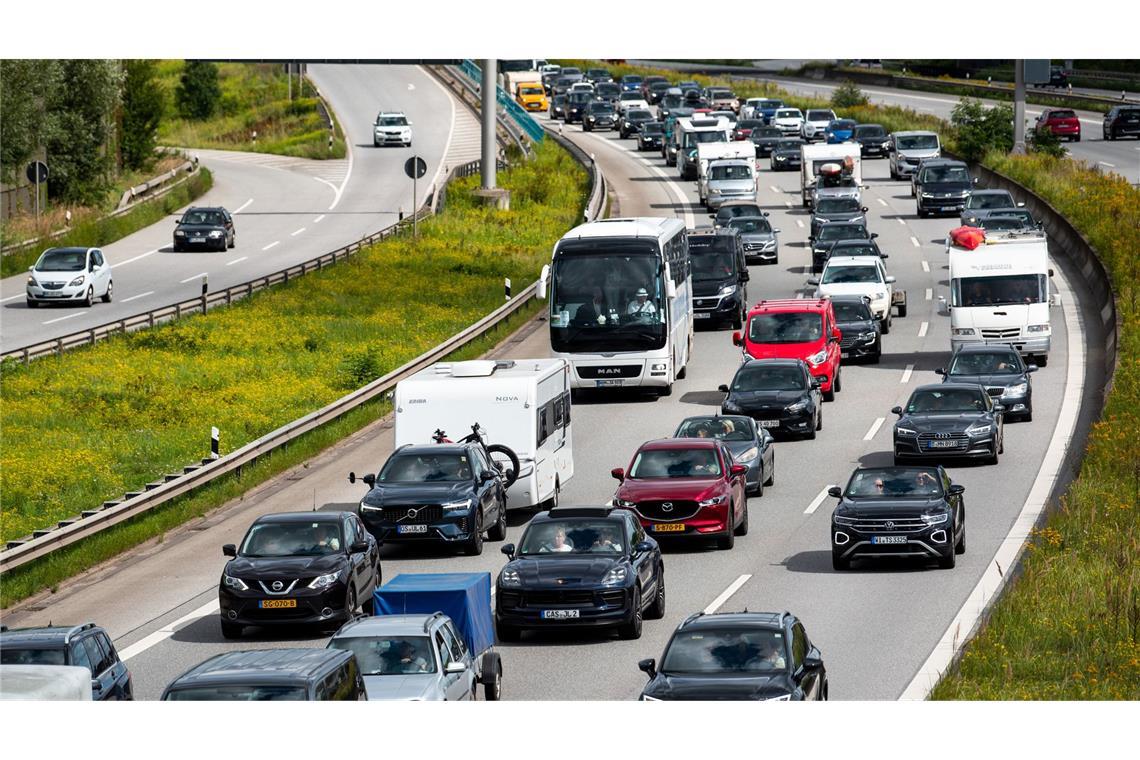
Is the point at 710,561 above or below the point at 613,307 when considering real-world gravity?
below

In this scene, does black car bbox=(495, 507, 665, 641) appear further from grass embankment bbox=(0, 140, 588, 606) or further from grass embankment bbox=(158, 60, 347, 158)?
grass embankment bbox=(158, 60, 347, 158)

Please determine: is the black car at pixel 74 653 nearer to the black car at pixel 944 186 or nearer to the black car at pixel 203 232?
the black car at pixel 203 232

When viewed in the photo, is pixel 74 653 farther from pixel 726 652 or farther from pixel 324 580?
pixel 726 652

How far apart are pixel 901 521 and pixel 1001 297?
1911cm

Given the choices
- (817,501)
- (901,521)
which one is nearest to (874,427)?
(817,501)

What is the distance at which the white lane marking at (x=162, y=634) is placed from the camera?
80.3ft

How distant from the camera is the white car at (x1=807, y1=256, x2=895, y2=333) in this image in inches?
1980

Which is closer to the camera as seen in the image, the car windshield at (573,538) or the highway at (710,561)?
the highway at (710,561)

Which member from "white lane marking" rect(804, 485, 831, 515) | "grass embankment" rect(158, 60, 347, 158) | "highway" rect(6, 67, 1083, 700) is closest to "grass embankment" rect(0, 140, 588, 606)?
"highway" rect(6, 67, 1083, 700)

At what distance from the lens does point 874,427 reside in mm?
40344

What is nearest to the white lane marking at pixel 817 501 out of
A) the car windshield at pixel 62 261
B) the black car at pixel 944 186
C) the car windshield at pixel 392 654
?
the car windshield at pixel 392 654

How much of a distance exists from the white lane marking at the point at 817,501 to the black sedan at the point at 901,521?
4.33 m

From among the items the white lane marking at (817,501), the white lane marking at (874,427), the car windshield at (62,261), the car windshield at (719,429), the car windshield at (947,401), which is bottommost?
the car windshield at (62,261)

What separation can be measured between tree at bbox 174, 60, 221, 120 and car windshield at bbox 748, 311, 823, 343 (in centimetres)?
9074
